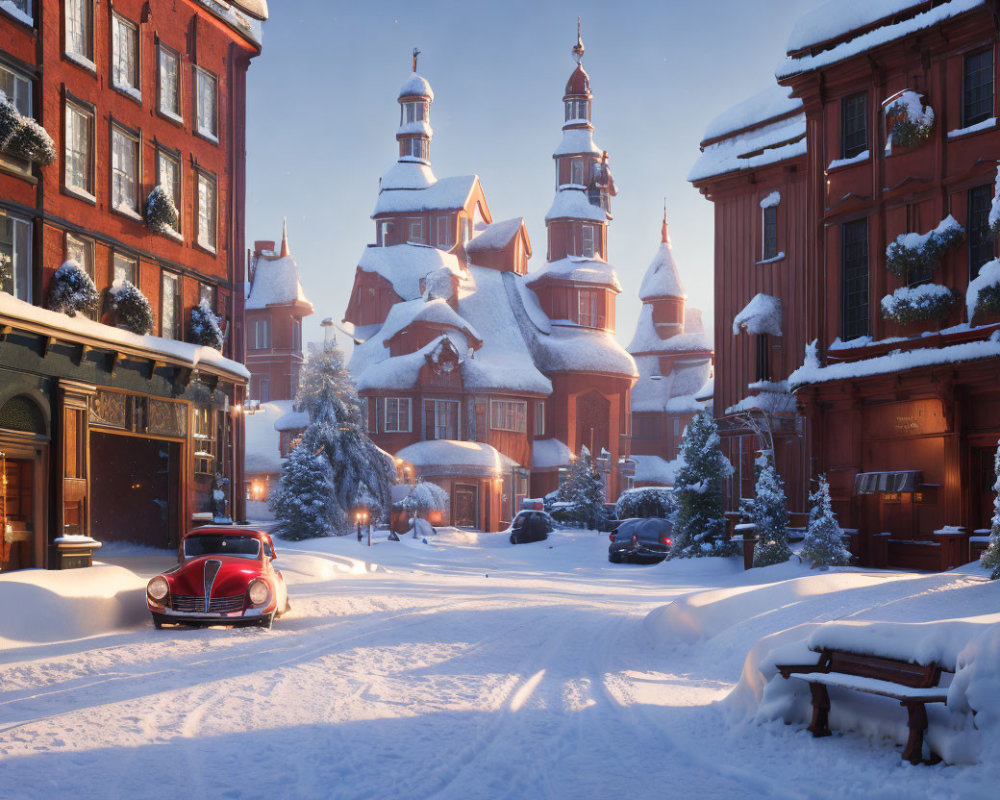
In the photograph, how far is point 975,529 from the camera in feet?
68.8

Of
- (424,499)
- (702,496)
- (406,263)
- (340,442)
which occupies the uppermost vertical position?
(406,263)

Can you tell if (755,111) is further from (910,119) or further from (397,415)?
(397,415)

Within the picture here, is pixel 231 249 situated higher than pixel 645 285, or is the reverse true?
pixel 645 285

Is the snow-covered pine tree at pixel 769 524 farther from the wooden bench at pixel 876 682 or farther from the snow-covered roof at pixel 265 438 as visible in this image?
the snow-covered roof at pixel 265 438

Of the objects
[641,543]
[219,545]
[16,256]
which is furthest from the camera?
[641,543]

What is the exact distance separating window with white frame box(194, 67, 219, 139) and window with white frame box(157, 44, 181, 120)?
720mm

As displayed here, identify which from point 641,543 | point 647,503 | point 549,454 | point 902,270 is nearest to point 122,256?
point 902,270

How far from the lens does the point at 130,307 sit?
2178 cm

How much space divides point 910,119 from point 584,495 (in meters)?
32.8

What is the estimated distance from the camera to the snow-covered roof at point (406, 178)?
2606 inches

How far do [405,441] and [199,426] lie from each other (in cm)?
3019

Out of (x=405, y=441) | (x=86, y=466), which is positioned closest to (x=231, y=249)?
(x=86, y=466)

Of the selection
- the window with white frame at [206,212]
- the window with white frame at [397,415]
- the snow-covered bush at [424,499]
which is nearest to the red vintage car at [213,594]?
the window with white frame at [206,212]

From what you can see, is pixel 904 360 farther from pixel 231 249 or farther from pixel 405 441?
pixel 405 441
